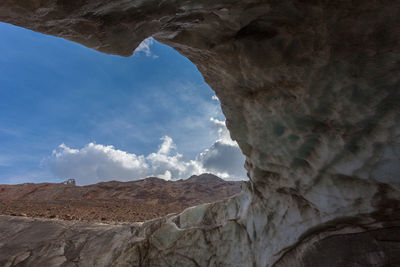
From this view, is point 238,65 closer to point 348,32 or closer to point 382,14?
point 348,32

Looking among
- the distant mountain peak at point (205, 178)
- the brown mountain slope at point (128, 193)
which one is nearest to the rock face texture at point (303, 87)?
the brown mountain slope at point (128, 193)

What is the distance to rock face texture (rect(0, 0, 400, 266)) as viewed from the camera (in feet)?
7.26

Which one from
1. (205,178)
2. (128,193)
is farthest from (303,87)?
(205,178)

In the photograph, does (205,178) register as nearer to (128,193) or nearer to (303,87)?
(128,193)

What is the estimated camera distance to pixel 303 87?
105 inches

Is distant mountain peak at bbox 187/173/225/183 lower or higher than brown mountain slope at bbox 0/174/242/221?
higher

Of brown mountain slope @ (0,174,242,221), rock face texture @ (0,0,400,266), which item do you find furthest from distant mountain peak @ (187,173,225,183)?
rock face texture @ (0,0,400,266)

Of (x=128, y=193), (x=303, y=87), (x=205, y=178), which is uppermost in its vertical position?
(x=205, y=178)

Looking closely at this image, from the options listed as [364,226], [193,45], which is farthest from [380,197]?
[193,45]

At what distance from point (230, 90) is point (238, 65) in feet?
2.08

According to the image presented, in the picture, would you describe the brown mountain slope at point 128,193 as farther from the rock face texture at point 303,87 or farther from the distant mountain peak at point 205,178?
the rock face texture at point 303,87

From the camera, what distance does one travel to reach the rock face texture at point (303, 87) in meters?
2.21

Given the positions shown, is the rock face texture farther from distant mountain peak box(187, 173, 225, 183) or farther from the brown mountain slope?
distant mountain peak box(187, 173, 225, 183)

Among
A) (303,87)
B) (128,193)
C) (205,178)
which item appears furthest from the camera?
(205,178)
